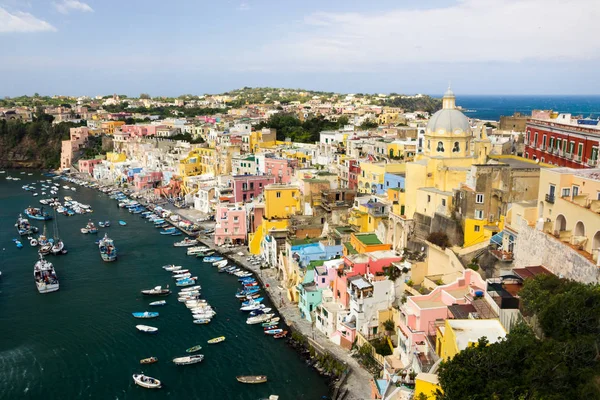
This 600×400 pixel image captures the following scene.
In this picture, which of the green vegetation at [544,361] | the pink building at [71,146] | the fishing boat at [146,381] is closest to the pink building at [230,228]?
the fishing boat at [146,381]

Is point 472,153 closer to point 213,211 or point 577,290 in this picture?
point 577,290

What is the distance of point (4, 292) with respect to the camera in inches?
1225

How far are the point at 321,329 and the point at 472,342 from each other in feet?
38.0

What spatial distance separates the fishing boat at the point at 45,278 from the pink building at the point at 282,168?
62.6ft

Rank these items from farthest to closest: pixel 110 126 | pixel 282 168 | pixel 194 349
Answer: pixel 110 126
pixel 282 168
pixel 194 349

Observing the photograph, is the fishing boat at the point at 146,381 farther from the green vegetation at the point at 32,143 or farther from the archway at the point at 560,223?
the green vegetation at the point at 32,143

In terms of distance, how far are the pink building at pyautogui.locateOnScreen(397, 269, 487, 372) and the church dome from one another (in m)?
9.59

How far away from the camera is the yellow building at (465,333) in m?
13.9

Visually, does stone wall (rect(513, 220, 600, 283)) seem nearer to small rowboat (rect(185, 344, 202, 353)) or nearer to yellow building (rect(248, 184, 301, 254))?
small rowboat (rect(185, 344, 202, 353))

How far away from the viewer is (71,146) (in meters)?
81.7

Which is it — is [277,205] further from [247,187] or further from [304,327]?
[304,327]

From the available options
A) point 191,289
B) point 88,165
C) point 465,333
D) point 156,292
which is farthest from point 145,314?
point 88,165

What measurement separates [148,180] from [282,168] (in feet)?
74.7

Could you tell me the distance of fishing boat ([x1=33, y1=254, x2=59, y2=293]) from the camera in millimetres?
30750
